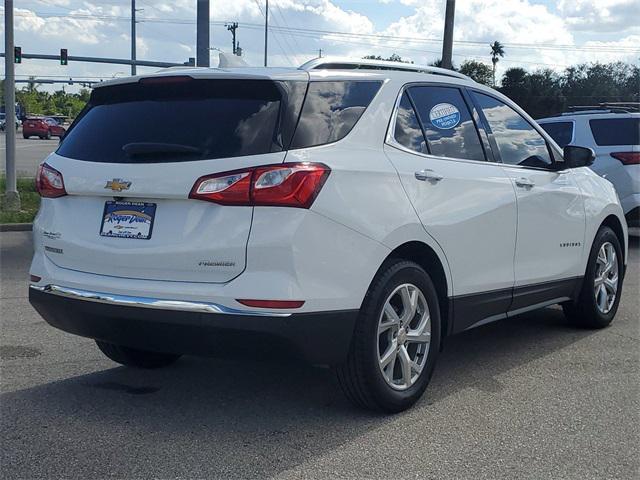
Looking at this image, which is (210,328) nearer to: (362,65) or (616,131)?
(362,65)

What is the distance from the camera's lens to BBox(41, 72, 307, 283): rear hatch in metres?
3.78

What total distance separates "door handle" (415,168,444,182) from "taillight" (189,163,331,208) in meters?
0.87

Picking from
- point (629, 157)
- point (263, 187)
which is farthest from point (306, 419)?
point (629, 157)

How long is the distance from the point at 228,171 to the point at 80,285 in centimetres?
103

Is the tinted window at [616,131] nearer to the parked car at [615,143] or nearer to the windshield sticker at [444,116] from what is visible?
the parked car at [615,143]

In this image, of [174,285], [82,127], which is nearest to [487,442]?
[174,285]

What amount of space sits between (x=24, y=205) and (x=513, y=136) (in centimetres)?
1119

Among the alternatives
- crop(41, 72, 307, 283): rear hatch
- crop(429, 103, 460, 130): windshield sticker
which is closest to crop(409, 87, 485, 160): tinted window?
crop(429, 103, 460, 130): windshield sticker

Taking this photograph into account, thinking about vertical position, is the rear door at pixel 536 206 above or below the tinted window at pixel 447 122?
below

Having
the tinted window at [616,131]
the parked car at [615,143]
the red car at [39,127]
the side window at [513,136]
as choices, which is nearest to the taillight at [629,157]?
the parked car at [615,143]

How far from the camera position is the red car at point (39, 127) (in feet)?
180

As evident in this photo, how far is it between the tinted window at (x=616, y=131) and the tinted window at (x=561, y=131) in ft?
1.05

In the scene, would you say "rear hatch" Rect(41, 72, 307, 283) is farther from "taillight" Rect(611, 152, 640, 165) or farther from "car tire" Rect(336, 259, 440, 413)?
"taillight" Rect(611, 152, 640, 165)

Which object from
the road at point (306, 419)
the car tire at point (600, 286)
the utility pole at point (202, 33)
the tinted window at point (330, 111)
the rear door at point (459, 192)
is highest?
the utility pole at point (202, 33)
